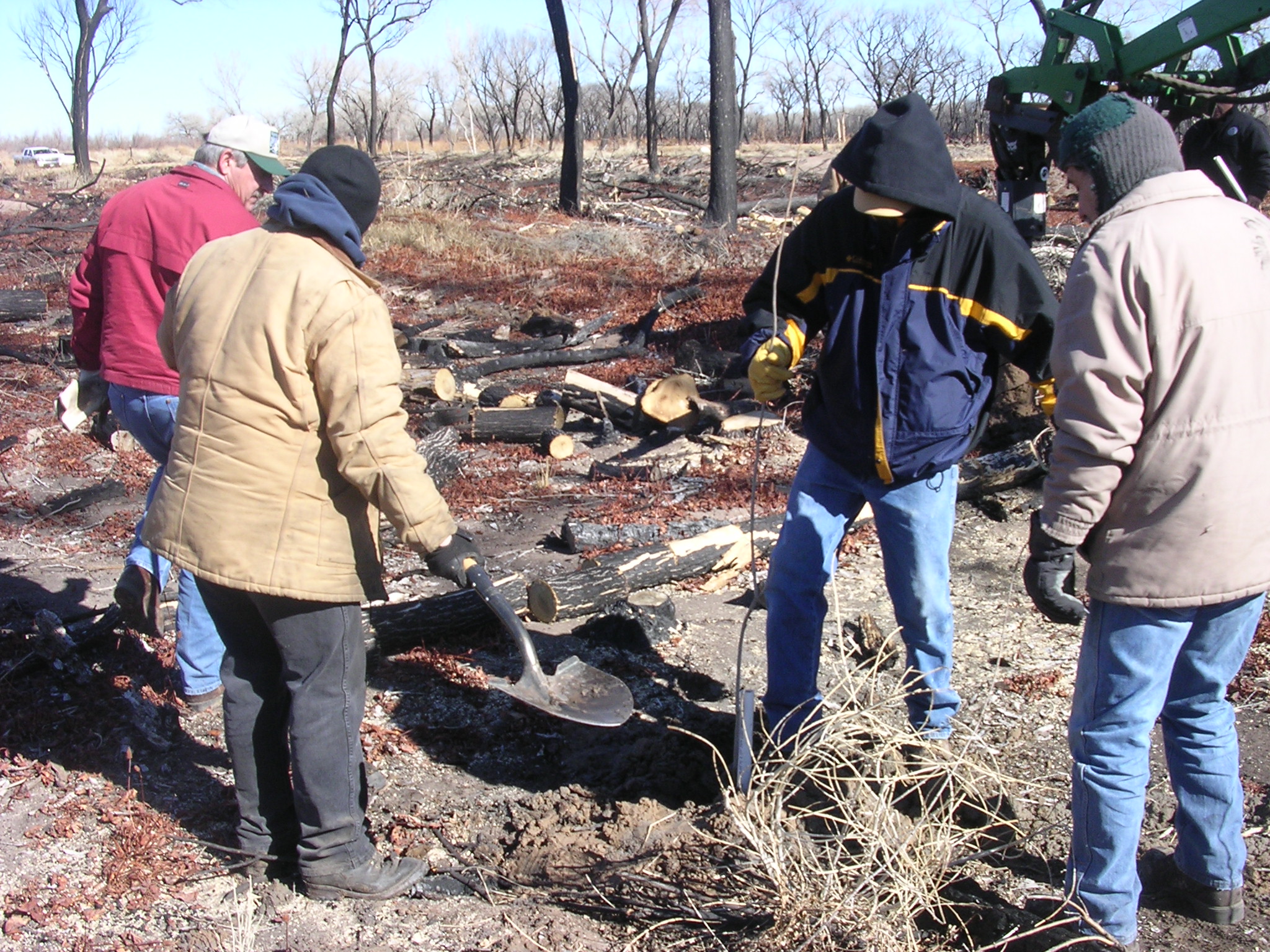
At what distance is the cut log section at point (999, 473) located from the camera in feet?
19.4

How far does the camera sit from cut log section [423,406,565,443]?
25.3 ft

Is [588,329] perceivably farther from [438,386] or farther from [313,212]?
[313,212]

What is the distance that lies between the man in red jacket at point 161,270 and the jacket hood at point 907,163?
218 cm

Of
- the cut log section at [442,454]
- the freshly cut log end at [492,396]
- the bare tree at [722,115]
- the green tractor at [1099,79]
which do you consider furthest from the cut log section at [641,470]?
the bare tree at [722,115]

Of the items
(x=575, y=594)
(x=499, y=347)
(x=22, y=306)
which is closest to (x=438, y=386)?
(x=499, y=347)

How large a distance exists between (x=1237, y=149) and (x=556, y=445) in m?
5.02

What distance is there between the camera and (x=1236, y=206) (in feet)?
7.34

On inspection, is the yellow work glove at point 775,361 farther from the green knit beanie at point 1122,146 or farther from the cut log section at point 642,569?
the cut log section at point 642,569

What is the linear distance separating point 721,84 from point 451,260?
15.8 ft

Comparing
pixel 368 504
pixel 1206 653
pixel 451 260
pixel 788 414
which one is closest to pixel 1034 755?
pixel 1206 653

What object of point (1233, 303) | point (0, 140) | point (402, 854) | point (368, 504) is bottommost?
point (402, 854)

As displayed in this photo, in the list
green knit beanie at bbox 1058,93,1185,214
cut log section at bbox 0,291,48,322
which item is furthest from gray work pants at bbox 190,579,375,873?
cut log section at bbox 0,291,48,322

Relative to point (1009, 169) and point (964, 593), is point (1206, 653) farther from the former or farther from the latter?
point (1009, 169)

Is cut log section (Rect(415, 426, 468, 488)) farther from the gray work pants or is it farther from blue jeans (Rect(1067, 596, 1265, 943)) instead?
blue jeans (Rect(1067, 596, 1265, 943))
